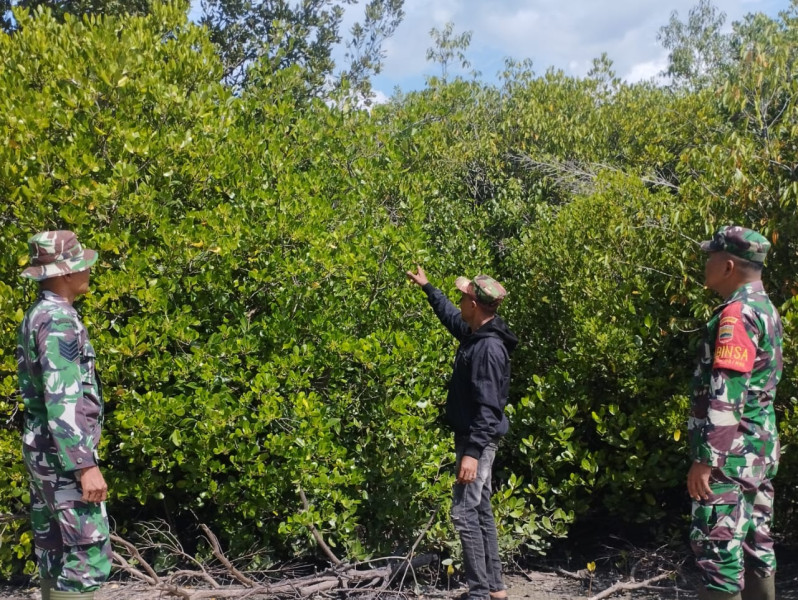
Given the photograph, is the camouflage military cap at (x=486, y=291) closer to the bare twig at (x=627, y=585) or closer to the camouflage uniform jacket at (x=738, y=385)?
the camouflage uniform jacket at (x=738, y=385)

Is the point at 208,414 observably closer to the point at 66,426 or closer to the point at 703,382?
the point at 66,426

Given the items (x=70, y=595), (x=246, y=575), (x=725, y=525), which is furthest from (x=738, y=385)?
(x=246, y=575)

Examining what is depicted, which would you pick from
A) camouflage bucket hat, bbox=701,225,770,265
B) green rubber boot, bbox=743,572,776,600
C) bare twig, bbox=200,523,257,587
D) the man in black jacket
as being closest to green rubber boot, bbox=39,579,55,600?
bare twig, bbox=200,523,257,587

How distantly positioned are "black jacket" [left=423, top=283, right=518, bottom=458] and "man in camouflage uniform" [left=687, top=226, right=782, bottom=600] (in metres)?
1.05

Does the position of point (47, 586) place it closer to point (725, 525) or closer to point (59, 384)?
point (59, 384)

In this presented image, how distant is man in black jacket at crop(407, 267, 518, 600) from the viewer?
3.97 meters

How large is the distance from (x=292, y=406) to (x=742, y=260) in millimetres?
2748

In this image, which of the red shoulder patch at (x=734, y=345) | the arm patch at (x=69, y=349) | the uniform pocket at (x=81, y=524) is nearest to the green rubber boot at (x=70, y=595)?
the uniform pocket at (x=81, y=524)

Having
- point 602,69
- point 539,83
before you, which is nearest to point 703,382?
point 539,83

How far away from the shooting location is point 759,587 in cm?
341

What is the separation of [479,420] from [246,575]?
6.86 feet

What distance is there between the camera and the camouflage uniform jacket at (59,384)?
10.1 feet

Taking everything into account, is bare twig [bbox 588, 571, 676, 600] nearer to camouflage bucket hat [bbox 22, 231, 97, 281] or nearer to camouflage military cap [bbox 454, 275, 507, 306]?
camouflage military cap [bbox 454, 275, 507, 306]

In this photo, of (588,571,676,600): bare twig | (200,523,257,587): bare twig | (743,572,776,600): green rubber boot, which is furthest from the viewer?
(588,571,676,600): bare twig
